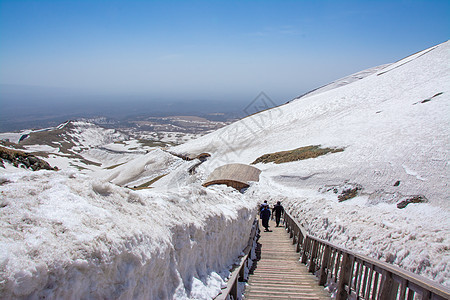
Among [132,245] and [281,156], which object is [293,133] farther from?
[132,245]

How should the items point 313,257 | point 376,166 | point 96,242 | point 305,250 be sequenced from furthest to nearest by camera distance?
point 376,166, point 305,250, point 313,257, point 96,242

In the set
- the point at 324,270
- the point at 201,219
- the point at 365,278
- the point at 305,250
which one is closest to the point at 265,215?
the point at 305,250

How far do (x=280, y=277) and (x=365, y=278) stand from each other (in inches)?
139

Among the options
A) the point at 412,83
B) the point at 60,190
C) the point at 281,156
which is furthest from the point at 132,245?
the point at 412,83

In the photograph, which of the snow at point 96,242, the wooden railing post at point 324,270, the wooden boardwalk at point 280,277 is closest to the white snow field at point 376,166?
the wooden railing post at point 324,270

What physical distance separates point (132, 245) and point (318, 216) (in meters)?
11.6

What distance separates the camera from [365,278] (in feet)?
16.2

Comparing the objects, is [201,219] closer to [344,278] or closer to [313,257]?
[344,278]

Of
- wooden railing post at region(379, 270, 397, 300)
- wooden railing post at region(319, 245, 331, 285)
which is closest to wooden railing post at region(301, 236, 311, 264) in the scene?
wooden railing post at region(319, 245, 331, 285)

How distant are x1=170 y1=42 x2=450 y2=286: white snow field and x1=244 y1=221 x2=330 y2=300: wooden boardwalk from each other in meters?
2.04

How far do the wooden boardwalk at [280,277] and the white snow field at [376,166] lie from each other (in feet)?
6.69

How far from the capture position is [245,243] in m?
9.87

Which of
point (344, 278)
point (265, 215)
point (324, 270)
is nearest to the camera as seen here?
point (344, 278)

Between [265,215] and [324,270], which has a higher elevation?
[324,270]
